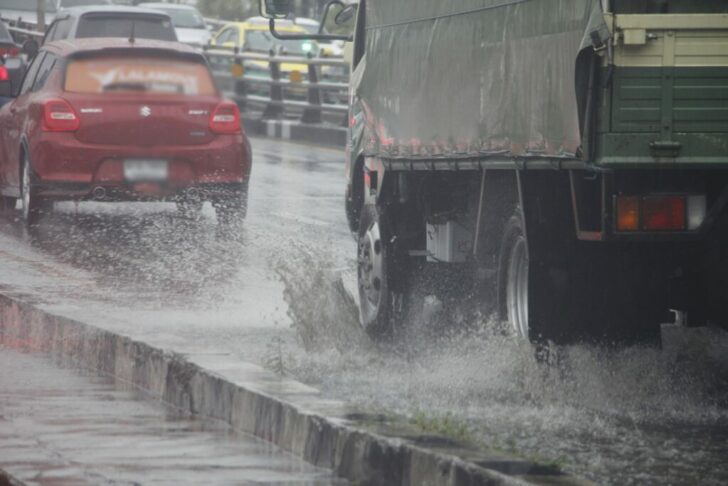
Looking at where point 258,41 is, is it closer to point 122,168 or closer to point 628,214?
point 122,168

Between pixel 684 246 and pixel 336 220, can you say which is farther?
pixel 336 220

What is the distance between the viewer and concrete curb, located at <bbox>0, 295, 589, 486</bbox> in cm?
633

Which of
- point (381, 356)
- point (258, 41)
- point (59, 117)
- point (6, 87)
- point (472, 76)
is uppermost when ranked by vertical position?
point (472, 76)

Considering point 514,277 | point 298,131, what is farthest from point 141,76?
point 298,131

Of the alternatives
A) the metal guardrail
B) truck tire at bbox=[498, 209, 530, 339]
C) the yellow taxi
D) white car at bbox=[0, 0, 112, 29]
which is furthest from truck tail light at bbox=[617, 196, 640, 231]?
white car at bbox=[0, 0, 112, 29]

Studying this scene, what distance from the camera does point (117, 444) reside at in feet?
25.3

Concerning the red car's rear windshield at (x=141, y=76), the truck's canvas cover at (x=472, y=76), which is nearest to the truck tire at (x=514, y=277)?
the truck's canvas cover at (x=472, y=76)

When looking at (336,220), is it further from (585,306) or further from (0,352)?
(585,306)

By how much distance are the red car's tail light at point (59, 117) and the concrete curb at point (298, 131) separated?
533 inches

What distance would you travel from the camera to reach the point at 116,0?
136 ft

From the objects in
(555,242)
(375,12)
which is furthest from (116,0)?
(555,242)

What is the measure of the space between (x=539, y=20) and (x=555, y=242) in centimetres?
92

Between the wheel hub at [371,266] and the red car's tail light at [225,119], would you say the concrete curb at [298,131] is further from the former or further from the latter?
the wheel hub at [371,266]

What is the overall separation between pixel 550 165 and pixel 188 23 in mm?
41124
